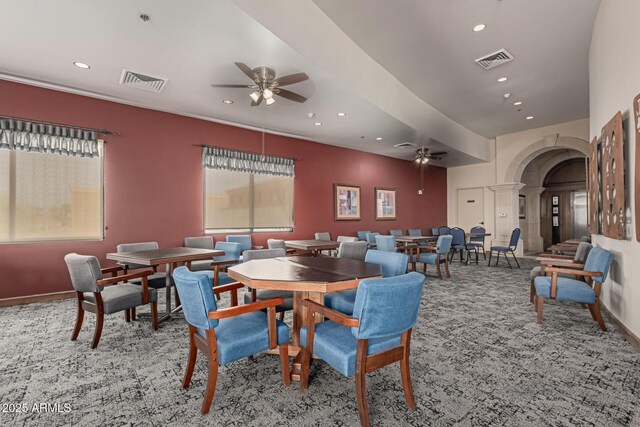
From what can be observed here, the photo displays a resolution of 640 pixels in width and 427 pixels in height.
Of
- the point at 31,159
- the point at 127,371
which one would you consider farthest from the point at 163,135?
the point at 127,371

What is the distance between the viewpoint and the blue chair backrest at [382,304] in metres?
1.58

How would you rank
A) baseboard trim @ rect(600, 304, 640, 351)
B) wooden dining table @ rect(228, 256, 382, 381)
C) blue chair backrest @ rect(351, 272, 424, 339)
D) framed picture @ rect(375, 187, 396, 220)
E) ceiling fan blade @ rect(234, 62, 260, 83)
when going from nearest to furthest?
blue chair backrest @ rect(351, 272, 424, 339) < wooden dining table @ rect(228, 256, 382, 381) < baseboard trim @ rect(600, 304, 640, 351) < ceiling fan blade @ rect(234, 62, 260, 83) < framed picture @ rect(375, 187, 396, 220)

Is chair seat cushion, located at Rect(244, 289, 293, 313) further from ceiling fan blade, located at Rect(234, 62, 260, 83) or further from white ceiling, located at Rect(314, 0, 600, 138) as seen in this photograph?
white ceiling, located at Rect(314, 0, 600, 138)

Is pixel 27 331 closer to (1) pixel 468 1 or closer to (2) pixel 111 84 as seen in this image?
(2) pixel 111 84

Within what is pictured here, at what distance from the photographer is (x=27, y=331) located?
10.3ft

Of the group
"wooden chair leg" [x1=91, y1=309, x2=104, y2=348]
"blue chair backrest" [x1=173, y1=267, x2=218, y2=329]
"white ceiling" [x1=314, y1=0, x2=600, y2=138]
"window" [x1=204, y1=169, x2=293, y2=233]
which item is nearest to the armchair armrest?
"blue chair backrest" [x1=173, y1=267, x2=218, y2=329]

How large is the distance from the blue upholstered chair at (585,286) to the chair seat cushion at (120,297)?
4208 millimetres

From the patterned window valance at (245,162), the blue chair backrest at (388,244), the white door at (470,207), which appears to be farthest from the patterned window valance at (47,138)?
the white door at (470,207)

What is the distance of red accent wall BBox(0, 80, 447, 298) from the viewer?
4.23 m

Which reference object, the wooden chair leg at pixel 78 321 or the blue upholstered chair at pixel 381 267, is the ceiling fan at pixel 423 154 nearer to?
the blue upholstered chair at pixel 381 267

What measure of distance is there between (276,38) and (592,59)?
176 inches

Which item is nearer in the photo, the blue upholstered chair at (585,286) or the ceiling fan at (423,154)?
the blue upholstered chair at (585,286)

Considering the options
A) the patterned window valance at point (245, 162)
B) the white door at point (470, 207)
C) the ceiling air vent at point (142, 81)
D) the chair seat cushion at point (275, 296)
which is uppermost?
the ceiling air vent at point (142, 81)

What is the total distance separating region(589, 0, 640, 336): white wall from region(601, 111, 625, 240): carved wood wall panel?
0.17 feet
